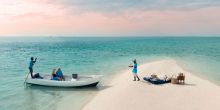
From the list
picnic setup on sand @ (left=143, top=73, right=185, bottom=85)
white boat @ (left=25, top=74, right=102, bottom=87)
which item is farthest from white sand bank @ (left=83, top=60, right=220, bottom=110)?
white boat @ (left=25, top=74, right=102, bottom=87)

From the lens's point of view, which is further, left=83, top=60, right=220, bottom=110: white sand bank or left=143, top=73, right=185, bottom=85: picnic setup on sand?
left=143, top=73, right=185, bottom=85: picnic setup on sand

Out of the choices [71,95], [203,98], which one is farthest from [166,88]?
[71,95]

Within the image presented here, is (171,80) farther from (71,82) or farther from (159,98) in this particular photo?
(71,82)

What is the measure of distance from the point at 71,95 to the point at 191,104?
31.1 ft

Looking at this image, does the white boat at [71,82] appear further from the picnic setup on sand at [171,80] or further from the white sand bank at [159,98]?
the picnic setup on sand at [171,80]

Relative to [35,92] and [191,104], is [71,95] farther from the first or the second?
[191,104]

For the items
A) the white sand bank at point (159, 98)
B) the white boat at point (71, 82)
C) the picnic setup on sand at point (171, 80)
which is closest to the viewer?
the white sand bank at point (159, 98)

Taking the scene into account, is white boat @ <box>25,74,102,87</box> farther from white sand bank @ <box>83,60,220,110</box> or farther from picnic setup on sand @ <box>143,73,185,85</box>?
picnic setup on sand @ <box>143,73,185,85</box>

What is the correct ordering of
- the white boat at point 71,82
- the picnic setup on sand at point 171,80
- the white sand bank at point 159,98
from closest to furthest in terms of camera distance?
the white sand bank at point 159,98, the picnic setup on sand at point 171,80, the white boat at point 71,82

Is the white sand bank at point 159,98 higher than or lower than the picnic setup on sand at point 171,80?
lower

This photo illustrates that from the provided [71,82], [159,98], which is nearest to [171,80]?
[159,98]

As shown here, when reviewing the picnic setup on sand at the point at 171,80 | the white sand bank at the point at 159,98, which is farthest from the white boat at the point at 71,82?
the picnic setup on sand at the point at 171,80

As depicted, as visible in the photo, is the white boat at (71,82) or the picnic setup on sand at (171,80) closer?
Answer: the picnic setup on sand at (171,80)

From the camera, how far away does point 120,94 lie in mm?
16969
